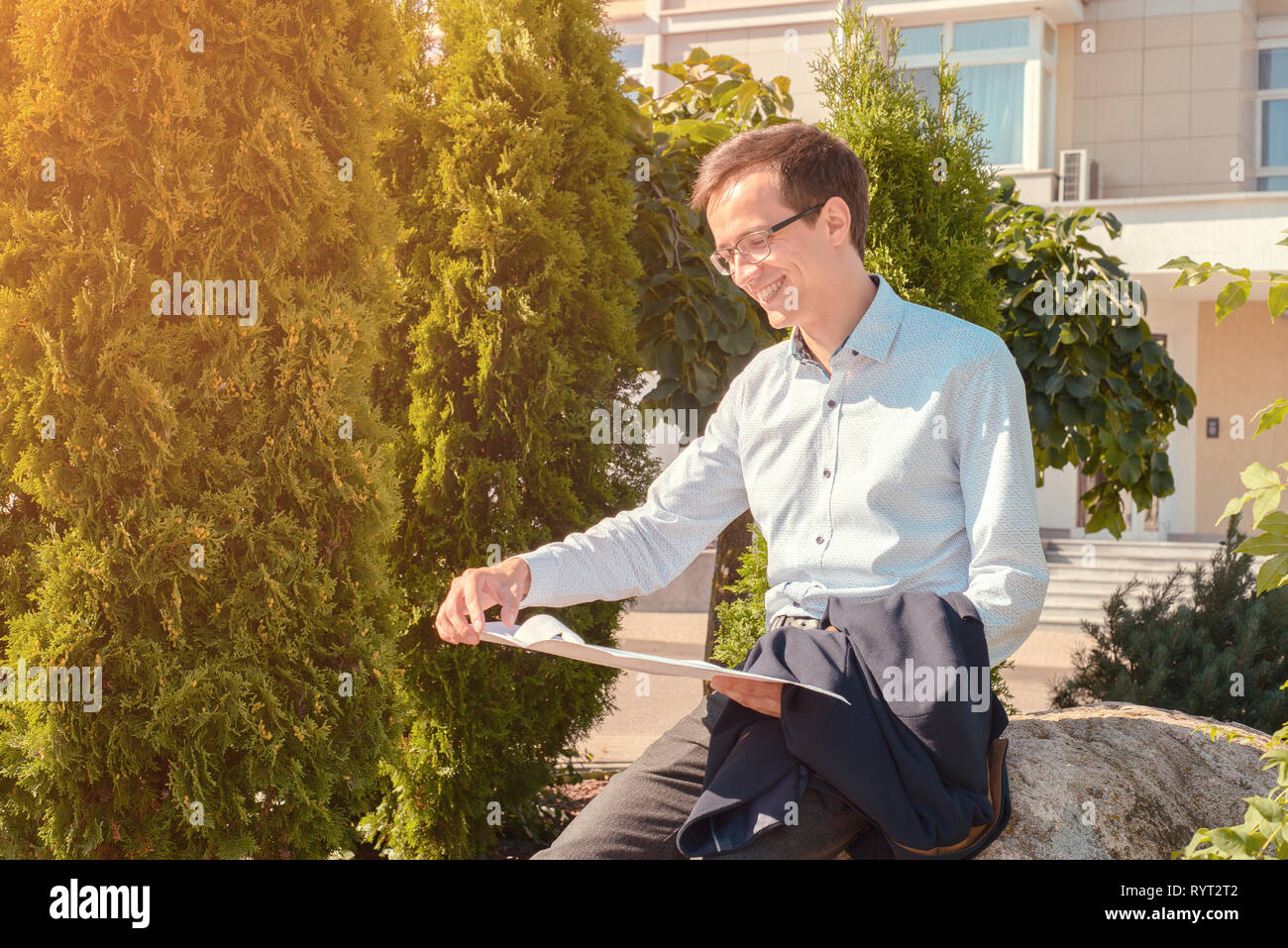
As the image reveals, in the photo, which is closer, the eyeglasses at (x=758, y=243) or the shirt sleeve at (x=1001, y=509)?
the shirt sleeve at (x=1001, y=509)

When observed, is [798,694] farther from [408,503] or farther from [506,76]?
[506,76]

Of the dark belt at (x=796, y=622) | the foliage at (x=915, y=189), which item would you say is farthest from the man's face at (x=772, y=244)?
the foliage at (x=915, y=189)

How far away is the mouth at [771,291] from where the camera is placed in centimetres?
246

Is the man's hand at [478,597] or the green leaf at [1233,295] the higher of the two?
the green leaf at [1233,295]

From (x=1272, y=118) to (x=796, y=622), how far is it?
18.2m

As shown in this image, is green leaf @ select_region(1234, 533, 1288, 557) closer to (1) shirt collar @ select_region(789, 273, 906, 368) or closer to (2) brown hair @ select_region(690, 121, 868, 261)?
(1) shirt collar @ select_region(789, 273, 906, 368)

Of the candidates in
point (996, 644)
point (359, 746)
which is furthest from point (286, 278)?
point (996, 644)

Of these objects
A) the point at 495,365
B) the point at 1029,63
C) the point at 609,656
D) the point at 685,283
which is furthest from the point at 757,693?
the point at 1029,63

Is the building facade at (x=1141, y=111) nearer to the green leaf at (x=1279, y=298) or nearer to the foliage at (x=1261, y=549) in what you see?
the green leaf at (x=1279, y=298)

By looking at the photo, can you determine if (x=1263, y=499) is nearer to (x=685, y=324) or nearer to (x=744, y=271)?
(x=744, y=271)

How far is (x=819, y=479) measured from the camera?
242cm

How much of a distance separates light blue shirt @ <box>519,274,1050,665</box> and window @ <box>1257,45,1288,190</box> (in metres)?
17.4

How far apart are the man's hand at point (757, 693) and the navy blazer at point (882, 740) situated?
1.0 inches

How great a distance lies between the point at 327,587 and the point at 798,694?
204cm
